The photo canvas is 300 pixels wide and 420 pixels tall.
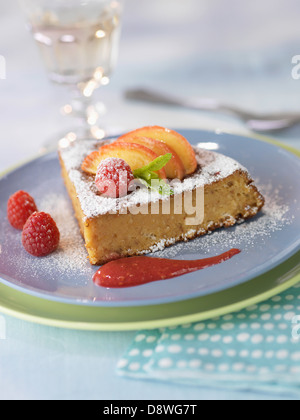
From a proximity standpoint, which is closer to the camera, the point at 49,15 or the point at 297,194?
the point at 297,194

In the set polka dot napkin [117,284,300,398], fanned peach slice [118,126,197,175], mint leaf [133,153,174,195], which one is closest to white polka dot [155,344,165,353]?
polka dot napkin [117,284,300,398]

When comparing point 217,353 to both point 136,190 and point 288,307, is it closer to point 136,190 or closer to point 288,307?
point 288,307

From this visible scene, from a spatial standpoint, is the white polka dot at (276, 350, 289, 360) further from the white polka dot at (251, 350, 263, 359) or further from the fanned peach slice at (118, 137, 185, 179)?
the fanned peach slice at (118, 137, 185, 179)

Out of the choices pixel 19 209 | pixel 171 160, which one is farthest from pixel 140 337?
pixel 19 209

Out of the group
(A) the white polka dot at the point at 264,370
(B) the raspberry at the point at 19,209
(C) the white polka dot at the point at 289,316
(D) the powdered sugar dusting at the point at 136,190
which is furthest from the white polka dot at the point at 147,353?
(B) the raspberry at the point at 19,209
